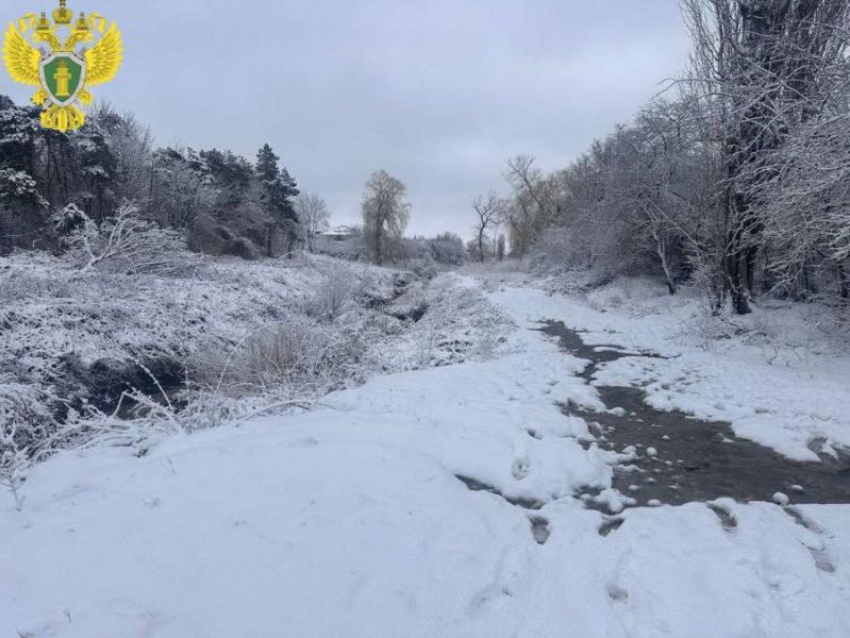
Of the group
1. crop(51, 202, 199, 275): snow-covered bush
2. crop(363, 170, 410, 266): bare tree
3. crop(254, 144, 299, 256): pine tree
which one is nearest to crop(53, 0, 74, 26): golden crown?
crop(51, 202, 199, 275): snow-covered bush

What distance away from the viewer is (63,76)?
892 cm

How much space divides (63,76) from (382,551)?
11332 millimetres

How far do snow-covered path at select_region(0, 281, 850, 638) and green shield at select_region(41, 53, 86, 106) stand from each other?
28.3ft

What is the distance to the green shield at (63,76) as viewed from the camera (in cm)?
863

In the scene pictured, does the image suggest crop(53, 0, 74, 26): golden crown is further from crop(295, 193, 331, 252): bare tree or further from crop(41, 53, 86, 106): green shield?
crop(295, 193, 331, 252): bare tree

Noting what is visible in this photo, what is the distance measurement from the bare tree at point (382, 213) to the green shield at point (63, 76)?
3151 cm

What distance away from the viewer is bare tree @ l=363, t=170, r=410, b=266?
40375mm

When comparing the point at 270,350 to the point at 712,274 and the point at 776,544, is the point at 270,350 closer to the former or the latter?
the point at 776,544

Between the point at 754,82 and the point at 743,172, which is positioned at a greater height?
the point at 754,82

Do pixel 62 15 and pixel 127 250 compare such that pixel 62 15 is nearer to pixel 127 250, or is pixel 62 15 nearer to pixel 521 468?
pixel 127 250

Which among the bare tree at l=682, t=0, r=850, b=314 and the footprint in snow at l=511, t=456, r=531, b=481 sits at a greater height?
the bare tree at l=682, t=0, r=850, b=314

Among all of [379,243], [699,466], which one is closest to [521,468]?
[699,466]

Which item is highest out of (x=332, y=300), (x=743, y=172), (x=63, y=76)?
(x=63, y=76)

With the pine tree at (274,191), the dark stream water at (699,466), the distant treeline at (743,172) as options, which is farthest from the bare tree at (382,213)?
the dark stream water at (699,466)
